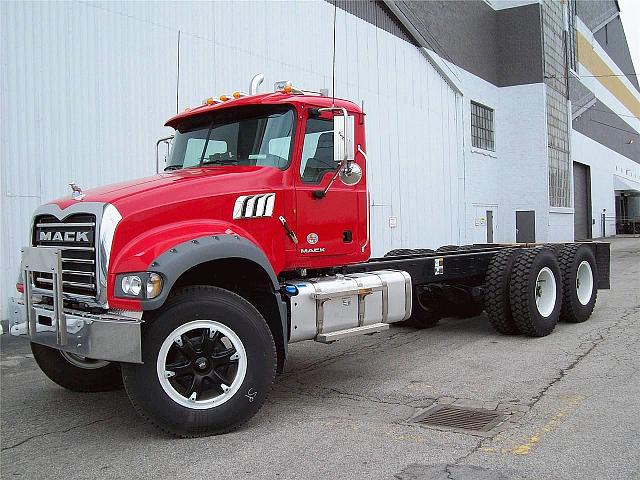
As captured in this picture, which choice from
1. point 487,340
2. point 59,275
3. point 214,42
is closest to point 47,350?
point 59,275

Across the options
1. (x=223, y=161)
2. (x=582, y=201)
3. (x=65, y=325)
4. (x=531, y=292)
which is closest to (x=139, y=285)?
(x=65, y=325)

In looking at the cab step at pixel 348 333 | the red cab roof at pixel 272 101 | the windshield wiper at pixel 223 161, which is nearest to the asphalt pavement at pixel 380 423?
the cab step at pixel 348 333

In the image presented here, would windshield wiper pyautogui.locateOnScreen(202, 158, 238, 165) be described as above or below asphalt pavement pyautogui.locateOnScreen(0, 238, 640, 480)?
above

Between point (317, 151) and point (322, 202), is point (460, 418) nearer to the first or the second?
point (322, 202)

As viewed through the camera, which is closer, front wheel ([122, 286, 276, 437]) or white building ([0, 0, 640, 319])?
front wheel ([122, 286, 276, 437])

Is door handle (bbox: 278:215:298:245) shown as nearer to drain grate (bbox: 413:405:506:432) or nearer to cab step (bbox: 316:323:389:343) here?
cab step (bbox: 316:323:389:343)

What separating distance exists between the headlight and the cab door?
1.63 m

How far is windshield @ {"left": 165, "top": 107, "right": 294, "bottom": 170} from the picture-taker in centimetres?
575

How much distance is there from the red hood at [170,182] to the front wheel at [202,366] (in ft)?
2.90

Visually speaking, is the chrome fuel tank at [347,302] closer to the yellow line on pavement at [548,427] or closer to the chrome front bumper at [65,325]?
the chrome front bumper at [65,325]

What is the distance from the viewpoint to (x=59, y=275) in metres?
4.71

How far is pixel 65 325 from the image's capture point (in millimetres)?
4613

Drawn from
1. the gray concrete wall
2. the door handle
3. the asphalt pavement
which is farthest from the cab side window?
the gray concrete wall

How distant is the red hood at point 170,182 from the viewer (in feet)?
16.3
